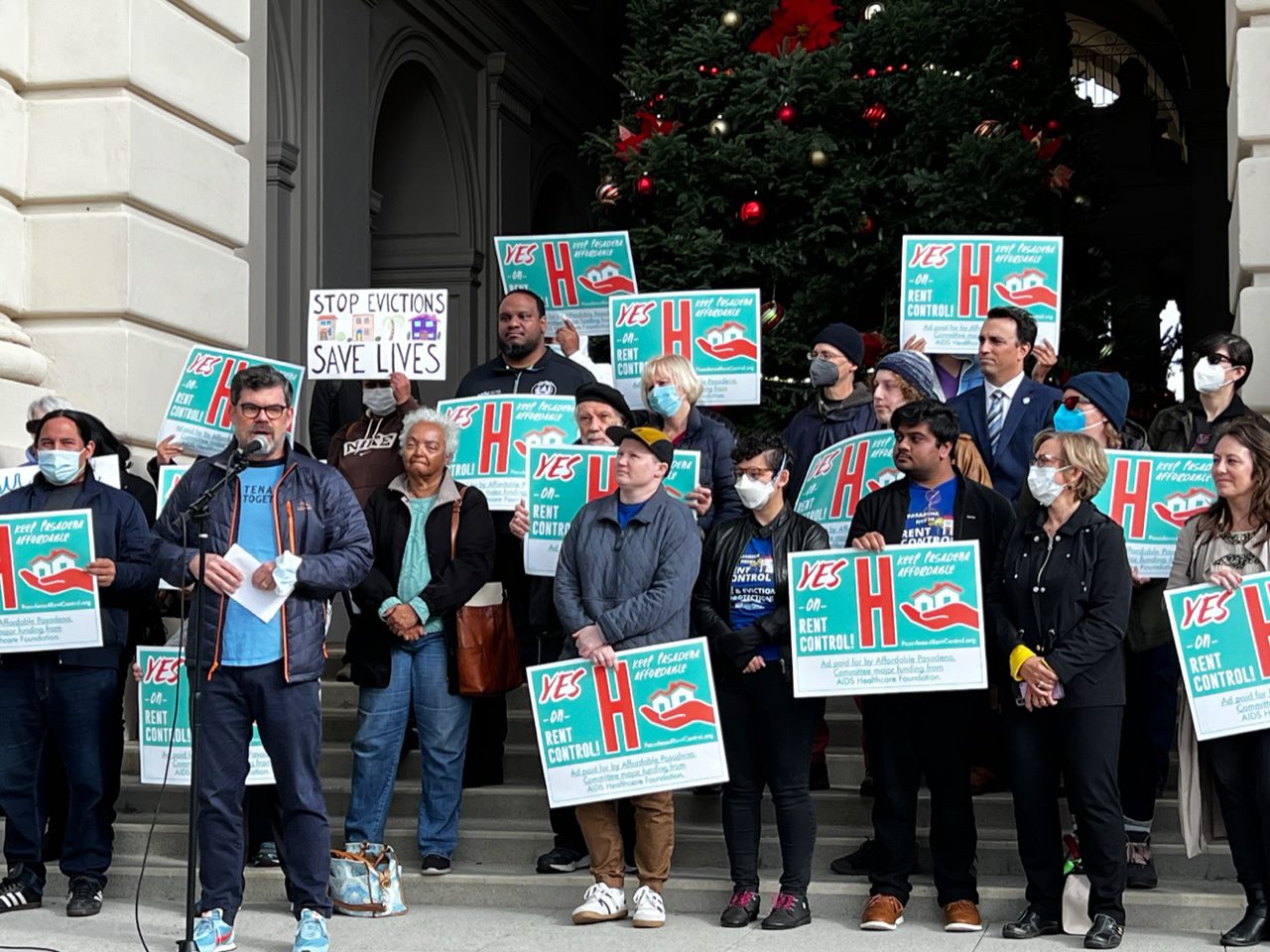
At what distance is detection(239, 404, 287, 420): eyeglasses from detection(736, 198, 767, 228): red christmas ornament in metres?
6.12

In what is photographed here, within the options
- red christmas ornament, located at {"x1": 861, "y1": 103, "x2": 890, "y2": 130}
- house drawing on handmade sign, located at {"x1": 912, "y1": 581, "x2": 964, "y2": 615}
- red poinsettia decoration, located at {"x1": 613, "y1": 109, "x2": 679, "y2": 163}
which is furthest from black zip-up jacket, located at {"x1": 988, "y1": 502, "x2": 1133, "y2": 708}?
red poinsettia decoration, located at {"x1": 613, "y1": 109, "x2": 679, "y2": 163}

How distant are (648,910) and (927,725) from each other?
132cm

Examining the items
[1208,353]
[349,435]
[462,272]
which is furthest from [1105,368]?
[462,272]

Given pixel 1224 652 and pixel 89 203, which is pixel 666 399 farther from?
pixel 89 203

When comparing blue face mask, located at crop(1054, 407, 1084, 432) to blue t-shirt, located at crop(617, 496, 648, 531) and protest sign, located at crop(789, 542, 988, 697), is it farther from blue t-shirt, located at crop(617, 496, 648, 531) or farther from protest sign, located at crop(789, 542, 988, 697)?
blue t-shirt, located at crop(617, 496, 648, 531)

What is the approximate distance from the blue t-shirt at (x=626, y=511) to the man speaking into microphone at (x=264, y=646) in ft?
3.70

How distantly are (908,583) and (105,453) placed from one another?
3775mm

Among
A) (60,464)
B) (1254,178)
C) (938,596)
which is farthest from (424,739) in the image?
(1254,178)

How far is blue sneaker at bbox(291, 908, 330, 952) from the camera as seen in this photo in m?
7.00

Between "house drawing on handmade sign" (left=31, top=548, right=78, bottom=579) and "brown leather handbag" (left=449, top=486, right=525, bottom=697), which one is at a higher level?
"house drawing on handmade sign" (left=31, top=548, right=78, bottom=579)

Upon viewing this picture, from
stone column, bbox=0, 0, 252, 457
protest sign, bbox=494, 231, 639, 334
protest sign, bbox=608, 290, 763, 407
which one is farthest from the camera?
protest sign, bbox=494, 231, 639, 334

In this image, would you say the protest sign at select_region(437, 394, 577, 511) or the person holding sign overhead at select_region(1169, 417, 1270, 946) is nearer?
the person holding sign overhead at select_region(1169, 417, 1270, 946)

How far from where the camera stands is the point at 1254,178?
1007cm

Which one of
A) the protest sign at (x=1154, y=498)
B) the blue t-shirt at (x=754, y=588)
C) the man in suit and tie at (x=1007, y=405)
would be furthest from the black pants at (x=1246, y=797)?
the blue t-shirt at (x=754, y=588)
